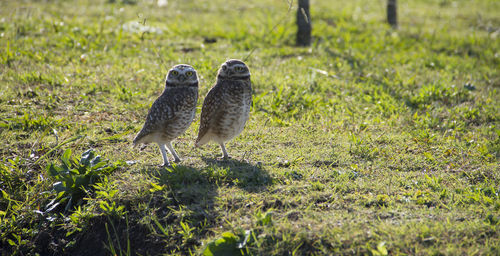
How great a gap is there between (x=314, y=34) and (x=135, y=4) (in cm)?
509

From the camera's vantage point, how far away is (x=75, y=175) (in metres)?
4.72

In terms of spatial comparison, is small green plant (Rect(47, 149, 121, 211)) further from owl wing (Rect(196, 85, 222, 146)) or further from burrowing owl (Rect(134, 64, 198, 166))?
owl wing (Rect(196, 85, 222, 146))

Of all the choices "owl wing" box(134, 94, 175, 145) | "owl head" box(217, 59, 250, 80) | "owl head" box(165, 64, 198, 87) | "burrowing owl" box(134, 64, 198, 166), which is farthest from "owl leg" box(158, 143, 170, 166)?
"owl head" box(217, 59, 250, 80)

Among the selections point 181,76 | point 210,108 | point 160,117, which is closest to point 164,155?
point 160,117

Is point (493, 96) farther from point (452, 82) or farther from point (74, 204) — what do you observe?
point (74, 204)

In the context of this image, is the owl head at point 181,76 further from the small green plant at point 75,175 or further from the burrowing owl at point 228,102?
the small green plant at point 75,175

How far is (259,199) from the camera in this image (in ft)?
14.4

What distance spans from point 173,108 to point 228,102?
23.4 inches

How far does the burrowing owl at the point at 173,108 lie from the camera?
4.83 metres

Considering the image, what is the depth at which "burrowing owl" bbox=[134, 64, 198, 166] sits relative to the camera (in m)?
4.83

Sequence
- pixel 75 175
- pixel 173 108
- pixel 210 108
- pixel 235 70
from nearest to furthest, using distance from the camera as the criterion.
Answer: pixel 75 175
pixel 173 108
pixel 235 70
pixel 210 108

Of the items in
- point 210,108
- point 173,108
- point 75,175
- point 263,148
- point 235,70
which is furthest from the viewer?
point 263,148

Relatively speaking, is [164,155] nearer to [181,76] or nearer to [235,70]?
[181,76]

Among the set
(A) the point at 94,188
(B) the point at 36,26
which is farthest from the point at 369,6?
→ (A) the point at 94,188
